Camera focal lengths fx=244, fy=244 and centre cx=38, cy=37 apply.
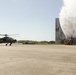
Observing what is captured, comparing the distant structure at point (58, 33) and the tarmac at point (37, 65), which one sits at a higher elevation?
the distant structure at point (58, 33)

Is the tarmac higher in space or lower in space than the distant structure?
lower

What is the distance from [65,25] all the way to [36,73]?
10384 cm

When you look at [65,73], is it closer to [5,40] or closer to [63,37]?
Answer: [5,40]

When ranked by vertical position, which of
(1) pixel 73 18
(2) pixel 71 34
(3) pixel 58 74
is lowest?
(3) pixel 58 74

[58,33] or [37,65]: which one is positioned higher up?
[58,33]

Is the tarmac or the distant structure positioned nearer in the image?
the tarmac

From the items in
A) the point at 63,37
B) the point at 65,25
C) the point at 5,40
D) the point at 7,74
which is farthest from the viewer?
the point at 63,37

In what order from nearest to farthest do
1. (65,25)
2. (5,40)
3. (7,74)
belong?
1. (7,74)
2. (5,40)
3. (65,25)

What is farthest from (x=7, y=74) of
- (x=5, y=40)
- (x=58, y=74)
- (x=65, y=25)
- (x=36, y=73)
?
(x=65, y=25)

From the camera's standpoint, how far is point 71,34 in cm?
11638

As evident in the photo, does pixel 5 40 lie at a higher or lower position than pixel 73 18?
lower

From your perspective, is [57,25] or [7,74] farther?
[57,25]

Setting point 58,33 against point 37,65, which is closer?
point 37,65

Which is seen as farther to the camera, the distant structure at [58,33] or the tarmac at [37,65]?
the distant structure at [58,33]
